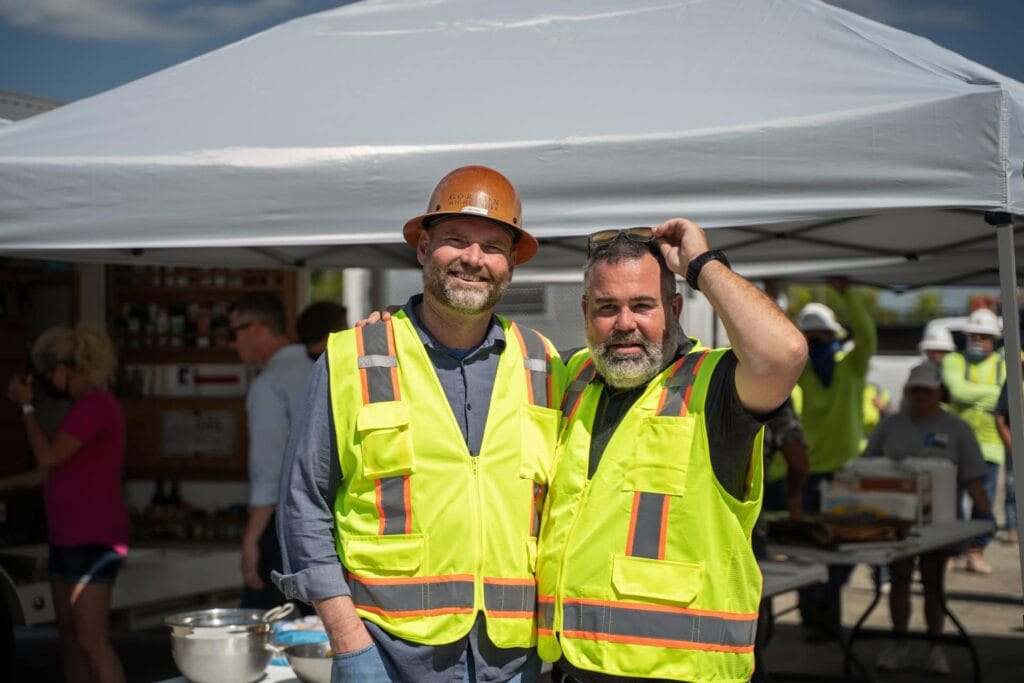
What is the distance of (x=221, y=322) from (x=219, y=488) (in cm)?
120

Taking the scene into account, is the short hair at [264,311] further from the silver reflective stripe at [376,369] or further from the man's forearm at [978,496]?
the man's forearm at [978,496]

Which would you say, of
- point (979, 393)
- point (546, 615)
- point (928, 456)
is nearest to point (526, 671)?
point (546, 615)

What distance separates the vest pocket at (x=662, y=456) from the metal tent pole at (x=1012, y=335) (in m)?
1.09

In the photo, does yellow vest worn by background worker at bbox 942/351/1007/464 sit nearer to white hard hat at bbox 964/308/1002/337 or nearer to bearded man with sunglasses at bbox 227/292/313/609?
white hard hat at bbox 964/308/1002/337

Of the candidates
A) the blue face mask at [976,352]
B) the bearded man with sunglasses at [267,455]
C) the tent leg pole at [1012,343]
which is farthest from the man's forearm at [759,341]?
the blue face mask at [976,352]

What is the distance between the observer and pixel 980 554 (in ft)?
34.0

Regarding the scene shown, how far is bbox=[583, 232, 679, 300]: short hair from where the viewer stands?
291 cm

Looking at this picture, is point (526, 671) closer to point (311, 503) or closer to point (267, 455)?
point (311, 503)

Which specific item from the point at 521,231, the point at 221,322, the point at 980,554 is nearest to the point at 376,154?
the point at 521,231

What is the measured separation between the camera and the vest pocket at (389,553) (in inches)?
112

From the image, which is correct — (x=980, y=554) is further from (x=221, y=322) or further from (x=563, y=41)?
(x=563, y=41)

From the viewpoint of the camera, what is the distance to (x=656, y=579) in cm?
271

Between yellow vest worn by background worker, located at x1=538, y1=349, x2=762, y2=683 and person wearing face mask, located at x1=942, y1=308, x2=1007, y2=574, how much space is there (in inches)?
316

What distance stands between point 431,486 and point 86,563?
3.05m
